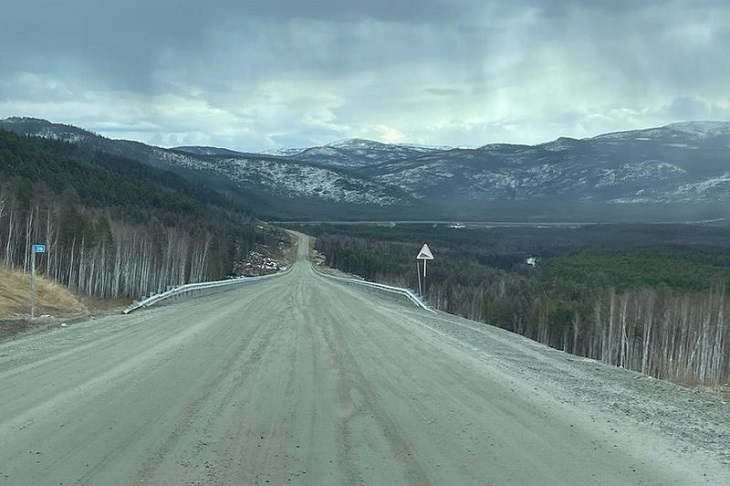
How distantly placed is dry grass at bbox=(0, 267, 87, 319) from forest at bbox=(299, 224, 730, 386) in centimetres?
1990

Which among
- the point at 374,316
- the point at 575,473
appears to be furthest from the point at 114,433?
the point at 374,316

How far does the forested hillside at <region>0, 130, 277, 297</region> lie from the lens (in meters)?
66.0

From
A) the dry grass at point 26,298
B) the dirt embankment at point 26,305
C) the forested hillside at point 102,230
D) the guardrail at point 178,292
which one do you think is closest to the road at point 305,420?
the dirt embankment at point 26,305

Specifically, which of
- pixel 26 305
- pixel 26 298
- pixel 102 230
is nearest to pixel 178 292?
pixel 26 298

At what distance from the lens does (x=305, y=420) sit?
9.16 meters

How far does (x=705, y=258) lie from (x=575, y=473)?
103246 mm

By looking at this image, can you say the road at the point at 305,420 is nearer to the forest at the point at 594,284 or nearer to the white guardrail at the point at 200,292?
the forest at the point at 594,284

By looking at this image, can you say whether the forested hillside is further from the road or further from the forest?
the road

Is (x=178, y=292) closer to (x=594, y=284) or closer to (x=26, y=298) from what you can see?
(x=26, y=298)

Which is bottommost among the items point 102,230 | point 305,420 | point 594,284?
point 594,284

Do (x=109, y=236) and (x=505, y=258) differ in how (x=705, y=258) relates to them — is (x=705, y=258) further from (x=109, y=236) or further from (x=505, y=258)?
(x=109, y=236)

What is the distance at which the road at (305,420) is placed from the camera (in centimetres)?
710

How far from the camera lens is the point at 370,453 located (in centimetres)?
771

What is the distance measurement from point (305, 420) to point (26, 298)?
21857 mm
